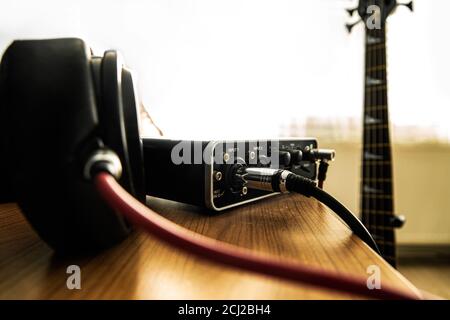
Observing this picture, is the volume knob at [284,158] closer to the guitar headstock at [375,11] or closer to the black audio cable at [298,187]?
the black audio cable at [298,187]

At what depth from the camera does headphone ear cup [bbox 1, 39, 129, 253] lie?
24 centimetres

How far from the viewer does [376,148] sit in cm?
102

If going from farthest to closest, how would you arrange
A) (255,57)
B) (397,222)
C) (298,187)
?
(255,57) → (397,222) → (298,187)

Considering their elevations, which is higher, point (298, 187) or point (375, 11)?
point (375, 11)

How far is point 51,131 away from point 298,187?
28 cm

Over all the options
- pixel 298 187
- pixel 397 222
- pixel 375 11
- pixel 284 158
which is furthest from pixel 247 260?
pixel 375 11

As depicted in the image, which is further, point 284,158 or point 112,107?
point 284,158

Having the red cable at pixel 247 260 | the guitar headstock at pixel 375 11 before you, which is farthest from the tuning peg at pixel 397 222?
the red cable at pixel 247 260

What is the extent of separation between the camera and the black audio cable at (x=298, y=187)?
0.34 m

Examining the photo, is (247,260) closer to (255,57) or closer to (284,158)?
(284,158)

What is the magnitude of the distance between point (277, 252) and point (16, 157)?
0.81 feet

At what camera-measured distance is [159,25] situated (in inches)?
44.4
